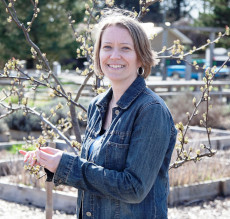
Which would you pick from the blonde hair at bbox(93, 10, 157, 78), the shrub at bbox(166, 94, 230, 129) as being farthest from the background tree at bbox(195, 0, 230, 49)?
the blonde hair at bbox(93, 10, 157, 78)

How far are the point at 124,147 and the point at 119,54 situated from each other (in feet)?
1.30

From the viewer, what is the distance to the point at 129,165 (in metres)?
1.75

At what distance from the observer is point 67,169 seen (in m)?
1.84

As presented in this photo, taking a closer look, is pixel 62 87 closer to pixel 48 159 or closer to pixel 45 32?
pixel 48 159

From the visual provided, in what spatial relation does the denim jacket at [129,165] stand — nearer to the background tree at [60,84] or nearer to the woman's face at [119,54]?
the woman's face at [119,54]

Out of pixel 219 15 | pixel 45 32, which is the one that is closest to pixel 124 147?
pixel 45 32

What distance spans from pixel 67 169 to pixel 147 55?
588 mm

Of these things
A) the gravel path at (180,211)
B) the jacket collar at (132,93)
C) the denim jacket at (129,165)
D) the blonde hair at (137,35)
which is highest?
the blonde hair at (137,35)

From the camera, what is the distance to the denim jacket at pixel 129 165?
68.7 inches

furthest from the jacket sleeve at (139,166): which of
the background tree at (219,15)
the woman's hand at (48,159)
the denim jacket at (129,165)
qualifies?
the background tree at (219,15)

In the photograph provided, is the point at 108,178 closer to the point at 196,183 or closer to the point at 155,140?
the point at 155,140

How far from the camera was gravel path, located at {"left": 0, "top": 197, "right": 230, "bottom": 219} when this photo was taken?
4676mm

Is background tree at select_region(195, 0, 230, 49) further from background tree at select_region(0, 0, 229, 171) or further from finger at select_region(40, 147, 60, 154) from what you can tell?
finger at select_region(40, 147, 60, 154)

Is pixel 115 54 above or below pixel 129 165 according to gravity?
above
